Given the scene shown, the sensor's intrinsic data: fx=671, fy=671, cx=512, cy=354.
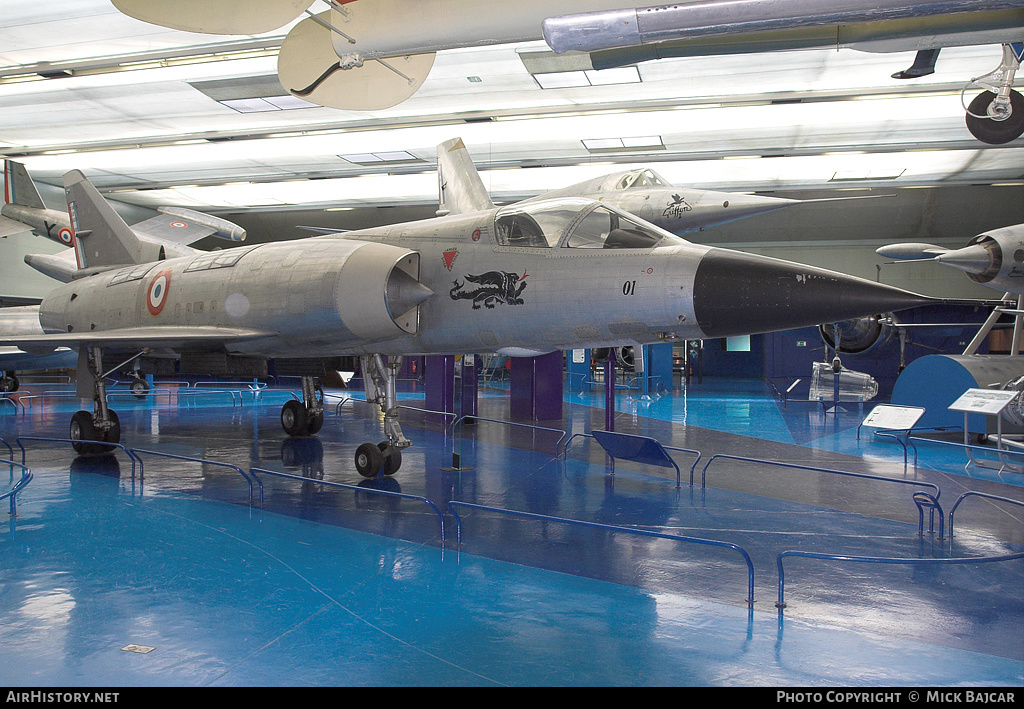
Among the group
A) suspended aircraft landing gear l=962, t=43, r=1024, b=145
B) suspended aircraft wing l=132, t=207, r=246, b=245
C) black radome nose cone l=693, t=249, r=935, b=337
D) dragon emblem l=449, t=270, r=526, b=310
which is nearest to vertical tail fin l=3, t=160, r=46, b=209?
suspended aircraft wing l=132, t=207, r=246, b=245

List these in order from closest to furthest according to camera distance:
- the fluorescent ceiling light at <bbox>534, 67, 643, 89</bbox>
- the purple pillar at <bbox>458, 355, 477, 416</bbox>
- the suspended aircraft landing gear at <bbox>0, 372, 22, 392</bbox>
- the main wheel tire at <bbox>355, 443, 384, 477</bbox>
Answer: the main wheel tire at <bbox>355, 443, 384, 477</bbox> → the fluorescent ceiling light at <bbox>534, 67, 643, 89</bbox> → the purple pillar at <bbox>458, 355, 477, 416</bbox> → the suspended aircraft landing gear at <bbox>0, 372, 22, 392</bbox>

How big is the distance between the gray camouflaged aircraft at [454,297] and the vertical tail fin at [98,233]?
217 centimetres

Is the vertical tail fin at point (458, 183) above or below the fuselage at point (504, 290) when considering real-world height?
above

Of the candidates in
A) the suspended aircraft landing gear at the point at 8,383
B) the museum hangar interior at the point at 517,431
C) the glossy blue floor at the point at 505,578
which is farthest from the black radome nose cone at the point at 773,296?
the suspended aircraft landing gear at the point at 8,383

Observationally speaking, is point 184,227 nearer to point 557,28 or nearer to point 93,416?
point 93,416

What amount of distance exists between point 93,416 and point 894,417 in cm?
1135

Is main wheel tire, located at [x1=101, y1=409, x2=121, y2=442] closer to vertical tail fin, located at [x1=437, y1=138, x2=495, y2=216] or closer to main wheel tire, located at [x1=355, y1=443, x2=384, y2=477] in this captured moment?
main wheel tire, located at [x1=355, y1=443, x2=384, y2=477]

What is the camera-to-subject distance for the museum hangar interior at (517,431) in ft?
11.9

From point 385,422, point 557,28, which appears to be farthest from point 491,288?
point 557,28

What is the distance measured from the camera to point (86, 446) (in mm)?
9422

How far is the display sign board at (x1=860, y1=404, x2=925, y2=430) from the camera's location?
9.20 metres

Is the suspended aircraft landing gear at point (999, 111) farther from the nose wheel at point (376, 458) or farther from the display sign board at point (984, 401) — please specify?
the nose wheel at point (376, 458)

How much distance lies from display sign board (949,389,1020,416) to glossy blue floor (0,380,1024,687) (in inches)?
34.2

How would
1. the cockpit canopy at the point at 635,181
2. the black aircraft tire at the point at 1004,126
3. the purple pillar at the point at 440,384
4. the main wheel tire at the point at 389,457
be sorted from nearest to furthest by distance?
the black aircraft tire at the point at 1004,126 < the main wheel tire at the point at 389,457 < the cockpit canopy at the point at 635,181 < the purple pillar at the point at 440,384
